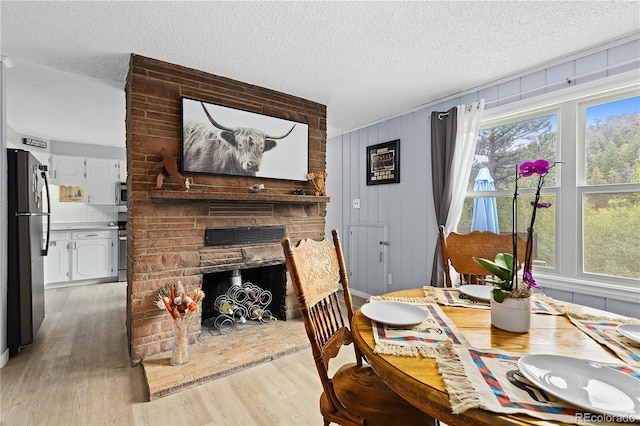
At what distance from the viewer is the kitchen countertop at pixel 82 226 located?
15.0 feet

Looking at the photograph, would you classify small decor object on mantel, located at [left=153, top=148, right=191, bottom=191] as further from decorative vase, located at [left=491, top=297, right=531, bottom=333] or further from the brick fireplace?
decorative vase, located at [left=491, top=297, right=531, bottom=333]

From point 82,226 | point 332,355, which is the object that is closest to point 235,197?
point 332,355

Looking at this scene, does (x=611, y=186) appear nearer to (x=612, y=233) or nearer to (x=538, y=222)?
(x=612, y=233)

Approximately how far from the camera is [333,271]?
141 cm

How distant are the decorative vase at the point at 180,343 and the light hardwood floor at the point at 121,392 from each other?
24 cm

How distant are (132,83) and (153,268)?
1435 millimetres

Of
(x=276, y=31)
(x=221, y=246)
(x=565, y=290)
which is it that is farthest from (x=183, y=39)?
(x=565, y=290)

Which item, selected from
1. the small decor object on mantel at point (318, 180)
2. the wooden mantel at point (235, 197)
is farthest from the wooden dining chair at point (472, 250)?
the small decor object on mantel at point (318, 180)

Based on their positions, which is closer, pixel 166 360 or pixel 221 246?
pixel 166 360

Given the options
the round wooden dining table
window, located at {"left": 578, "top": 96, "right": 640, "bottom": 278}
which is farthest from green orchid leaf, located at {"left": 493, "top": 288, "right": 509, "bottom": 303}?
window, located at {"left": 578, "top": 96, "right": 640, "bottom": 278}

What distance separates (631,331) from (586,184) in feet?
5.93

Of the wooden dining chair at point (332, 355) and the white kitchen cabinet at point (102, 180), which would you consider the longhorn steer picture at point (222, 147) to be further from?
the white kitchen cabinet at point (102, 180)

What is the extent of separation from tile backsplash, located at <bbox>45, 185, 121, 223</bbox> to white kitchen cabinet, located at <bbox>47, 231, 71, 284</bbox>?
41 cm

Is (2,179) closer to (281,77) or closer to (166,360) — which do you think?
(166,360)
